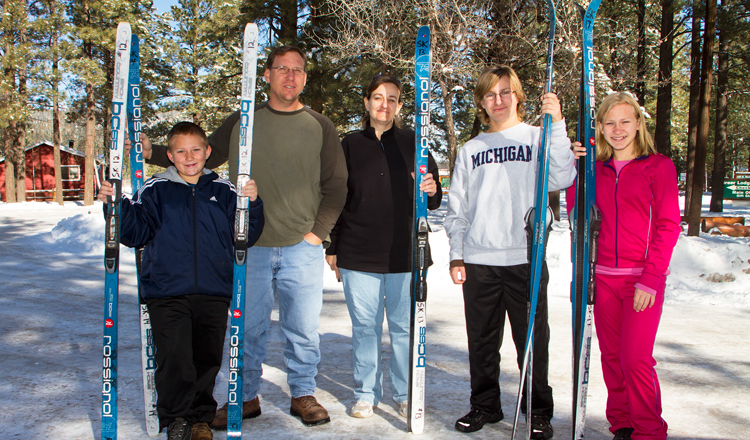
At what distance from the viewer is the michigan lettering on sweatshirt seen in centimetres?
278

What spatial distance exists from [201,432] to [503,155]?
2.21 m

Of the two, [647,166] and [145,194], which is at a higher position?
[647,166]

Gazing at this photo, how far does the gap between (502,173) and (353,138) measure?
3.10 ft

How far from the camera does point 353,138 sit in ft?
10.4

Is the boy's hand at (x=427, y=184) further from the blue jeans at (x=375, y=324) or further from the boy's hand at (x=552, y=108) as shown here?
the boy's hand at (x=552, y=108)

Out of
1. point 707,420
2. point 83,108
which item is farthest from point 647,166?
point 83,108

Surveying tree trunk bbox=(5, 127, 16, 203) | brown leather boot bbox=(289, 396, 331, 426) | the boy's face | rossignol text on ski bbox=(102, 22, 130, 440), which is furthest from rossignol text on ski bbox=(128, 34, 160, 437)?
tree trunk bbox=(5, 127, 16, 203)

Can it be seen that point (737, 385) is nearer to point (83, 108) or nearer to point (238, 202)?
point (238, 202)

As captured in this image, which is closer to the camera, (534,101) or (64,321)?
(64,321)

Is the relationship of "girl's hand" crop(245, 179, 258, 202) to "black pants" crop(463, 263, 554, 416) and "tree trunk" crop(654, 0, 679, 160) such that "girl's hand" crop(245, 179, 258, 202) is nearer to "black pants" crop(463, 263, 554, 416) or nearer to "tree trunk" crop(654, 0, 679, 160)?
"black pants" crop(463, 263, 554, 416)

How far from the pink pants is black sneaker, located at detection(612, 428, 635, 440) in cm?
2

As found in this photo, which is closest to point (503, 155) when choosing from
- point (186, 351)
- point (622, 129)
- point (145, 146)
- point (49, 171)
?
point (622, 129)

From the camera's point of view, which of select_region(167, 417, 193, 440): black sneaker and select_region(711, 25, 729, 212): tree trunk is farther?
select_region(711, 25, 729, 212): tree trunk

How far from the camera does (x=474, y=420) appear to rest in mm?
2840
